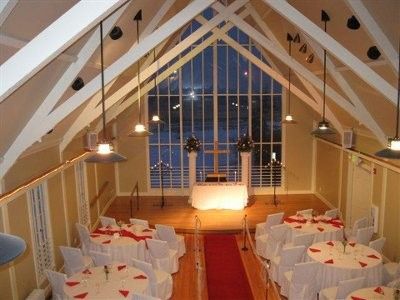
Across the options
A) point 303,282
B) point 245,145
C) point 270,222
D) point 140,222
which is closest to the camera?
point 303,282

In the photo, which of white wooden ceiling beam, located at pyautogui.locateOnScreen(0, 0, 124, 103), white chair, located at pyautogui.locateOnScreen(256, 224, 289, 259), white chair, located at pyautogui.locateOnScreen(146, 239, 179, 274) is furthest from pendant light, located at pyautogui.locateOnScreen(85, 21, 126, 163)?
white chair, located at pyautogui.locateOnScreen(256, 224, 289, 259)

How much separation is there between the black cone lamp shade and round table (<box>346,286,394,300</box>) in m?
5.29

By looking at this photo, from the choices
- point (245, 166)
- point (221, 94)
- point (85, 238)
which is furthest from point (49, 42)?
point (221, 94)

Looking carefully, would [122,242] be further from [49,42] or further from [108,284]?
[49,42]

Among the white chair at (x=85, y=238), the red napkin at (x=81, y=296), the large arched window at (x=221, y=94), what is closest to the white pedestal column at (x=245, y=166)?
the large arched window at (x=221, y=94)

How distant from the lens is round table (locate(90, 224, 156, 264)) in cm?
820

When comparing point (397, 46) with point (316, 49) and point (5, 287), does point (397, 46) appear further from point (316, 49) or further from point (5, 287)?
point (5, 287)

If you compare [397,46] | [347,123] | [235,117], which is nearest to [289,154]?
[235,117]

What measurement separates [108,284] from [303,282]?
128 inches

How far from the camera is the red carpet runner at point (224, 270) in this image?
7.96 meters

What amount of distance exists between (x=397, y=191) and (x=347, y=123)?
2839 mm

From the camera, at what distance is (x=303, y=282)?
7168 mm

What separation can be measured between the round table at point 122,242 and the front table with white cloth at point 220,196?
376cm

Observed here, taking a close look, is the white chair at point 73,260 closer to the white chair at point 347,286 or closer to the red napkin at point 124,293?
the red napkin at point 124,293
